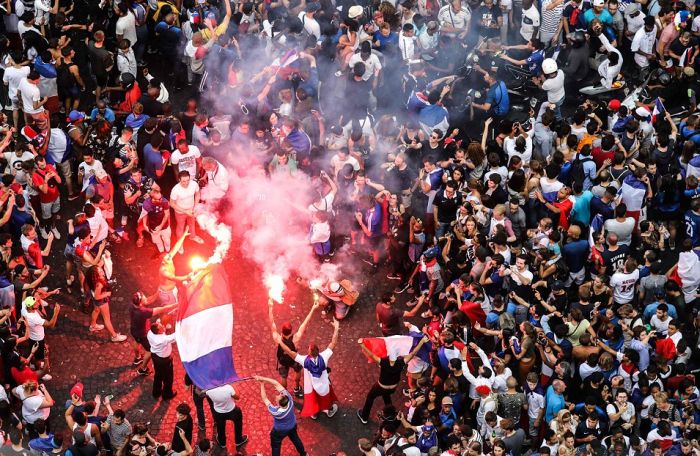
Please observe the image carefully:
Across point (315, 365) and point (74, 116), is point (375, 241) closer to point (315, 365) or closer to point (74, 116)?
point (315, 365)

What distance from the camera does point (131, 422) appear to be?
19359 mm

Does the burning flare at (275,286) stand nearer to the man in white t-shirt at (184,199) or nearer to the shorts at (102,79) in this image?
the man in white t-shirt at (184,199)

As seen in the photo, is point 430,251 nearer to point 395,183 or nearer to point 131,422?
point 395,183

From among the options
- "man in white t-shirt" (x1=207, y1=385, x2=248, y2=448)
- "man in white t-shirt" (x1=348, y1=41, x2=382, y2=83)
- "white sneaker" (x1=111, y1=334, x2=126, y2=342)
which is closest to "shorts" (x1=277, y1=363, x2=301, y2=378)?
"man in white t-shirt" (x1=207, y1=385, x2=248, y2=448)

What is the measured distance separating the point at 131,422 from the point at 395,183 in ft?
19.9

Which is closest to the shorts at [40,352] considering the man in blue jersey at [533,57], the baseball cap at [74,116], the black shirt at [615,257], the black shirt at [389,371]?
the baseball cap at [74,116]

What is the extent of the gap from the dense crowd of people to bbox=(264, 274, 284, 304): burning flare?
74cm

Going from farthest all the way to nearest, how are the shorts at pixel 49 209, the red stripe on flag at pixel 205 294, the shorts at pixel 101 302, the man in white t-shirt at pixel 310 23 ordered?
1. the man in white t-shirt at pixel 310 23
2. the shorts at pixel 49 209
3. the shorts at pixel 101 302
4. the red stripe on flag at pixel 205 294

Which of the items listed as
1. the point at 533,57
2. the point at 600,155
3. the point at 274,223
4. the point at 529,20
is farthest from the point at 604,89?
the point at 274,223

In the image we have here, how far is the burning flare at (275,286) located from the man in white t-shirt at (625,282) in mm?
5475

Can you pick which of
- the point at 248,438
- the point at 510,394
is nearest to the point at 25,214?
the point at 248,438

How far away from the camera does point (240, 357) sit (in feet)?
67.1

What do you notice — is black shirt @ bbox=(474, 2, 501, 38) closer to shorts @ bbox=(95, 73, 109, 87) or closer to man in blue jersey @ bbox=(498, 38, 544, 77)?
man in blue jersey @ bbox=(498, 38, 544, 77)

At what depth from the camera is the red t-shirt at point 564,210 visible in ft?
66.2
